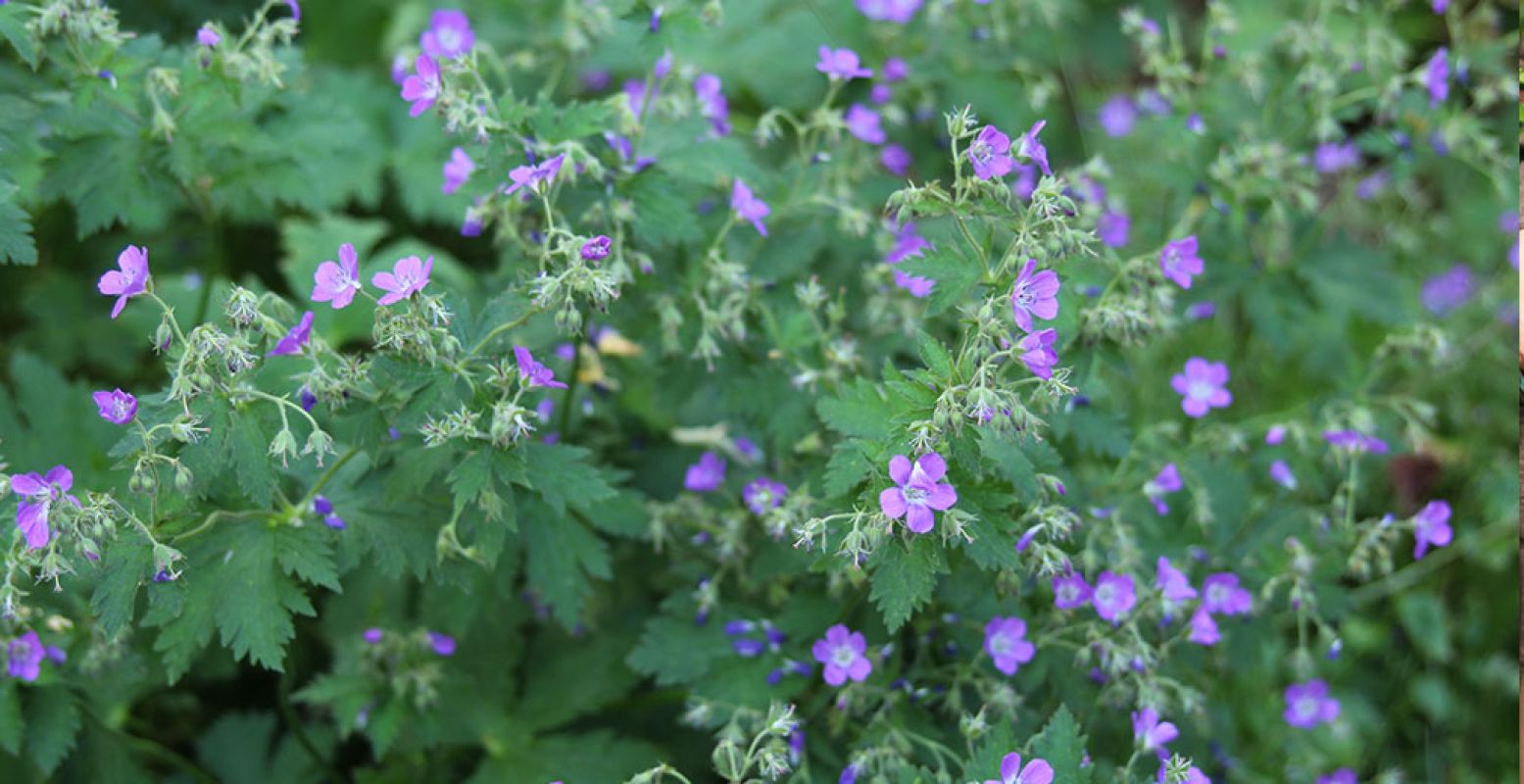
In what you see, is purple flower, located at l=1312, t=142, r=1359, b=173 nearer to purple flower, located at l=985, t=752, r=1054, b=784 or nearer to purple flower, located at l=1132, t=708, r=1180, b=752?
purple flower, located at l=1132, t=708, r=1180, b=752

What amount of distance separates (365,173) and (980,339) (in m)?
2.82

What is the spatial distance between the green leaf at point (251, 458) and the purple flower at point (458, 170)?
0.88m

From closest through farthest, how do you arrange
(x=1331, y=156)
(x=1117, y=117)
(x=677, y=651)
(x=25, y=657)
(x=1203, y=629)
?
(x=25, y=657), (x=1203, y=629), (x=677, y=651), (x=1331, y=156), (x=1117, y=117)

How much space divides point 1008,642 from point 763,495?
59 centimetres

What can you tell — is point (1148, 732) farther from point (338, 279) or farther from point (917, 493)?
point (338, 279)

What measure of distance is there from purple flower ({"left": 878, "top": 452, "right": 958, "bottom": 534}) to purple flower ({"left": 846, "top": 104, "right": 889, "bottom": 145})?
1.13 metres

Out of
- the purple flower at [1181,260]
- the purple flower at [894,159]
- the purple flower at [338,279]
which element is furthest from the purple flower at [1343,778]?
the purple flower at [338,279]

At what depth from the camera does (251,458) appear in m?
2.52

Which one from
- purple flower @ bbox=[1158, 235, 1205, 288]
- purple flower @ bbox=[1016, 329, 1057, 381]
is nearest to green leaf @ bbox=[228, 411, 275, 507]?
purple flower @ bbox=[1016, 329, 1057, 381]

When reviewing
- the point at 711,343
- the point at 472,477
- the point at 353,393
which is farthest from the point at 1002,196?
the point at 353,393

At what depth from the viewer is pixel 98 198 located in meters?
3.14

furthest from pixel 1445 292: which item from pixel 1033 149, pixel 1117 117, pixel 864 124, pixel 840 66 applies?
pixel 1033 149

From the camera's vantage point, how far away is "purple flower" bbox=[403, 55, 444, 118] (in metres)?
2.88

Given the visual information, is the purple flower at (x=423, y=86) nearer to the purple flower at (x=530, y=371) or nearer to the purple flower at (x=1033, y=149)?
the purple flower at (x=530, y=371)
